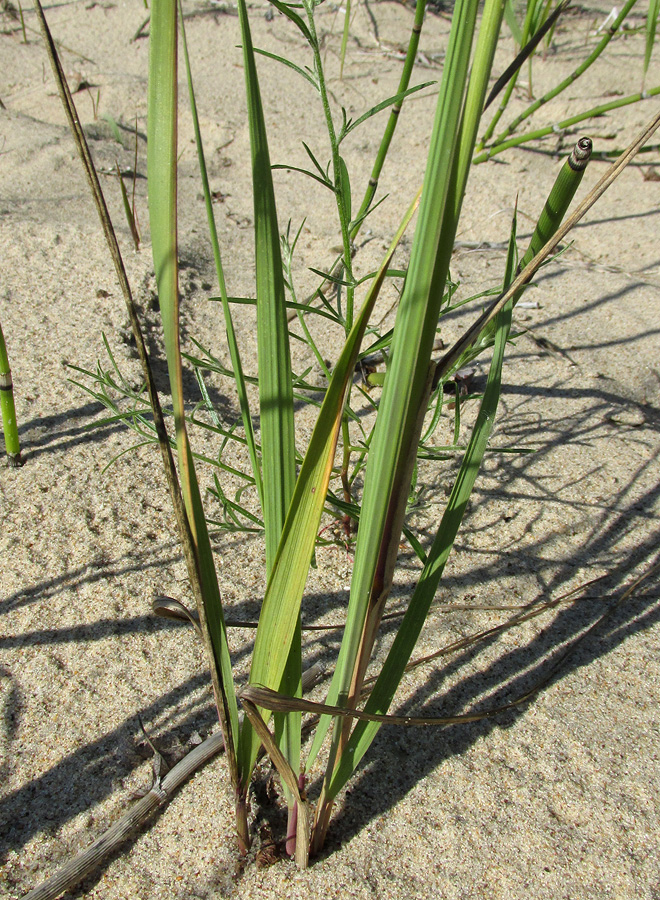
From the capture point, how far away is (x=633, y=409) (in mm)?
1528

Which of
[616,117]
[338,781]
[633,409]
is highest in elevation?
[616,117]

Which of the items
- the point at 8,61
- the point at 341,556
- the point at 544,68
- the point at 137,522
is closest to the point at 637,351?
the point at 341,556

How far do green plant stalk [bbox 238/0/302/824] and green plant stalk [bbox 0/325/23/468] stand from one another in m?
0.68

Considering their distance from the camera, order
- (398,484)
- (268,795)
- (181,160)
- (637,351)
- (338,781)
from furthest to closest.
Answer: (181,160) → (637,351) → (268,795) → (338,781) → (398,484)

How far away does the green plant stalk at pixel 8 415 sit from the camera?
3.76 feet

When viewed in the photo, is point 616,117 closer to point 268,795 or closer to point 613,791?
point 613,791

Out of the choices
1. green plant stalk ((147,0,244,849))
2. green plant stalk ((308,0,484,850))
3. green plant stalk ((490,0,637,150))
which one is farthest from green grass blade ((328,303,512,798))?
green plant stalk ((490,0,637,150))

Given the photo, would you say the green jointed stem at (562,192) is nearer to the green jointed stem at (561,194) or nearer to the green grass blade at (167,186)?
the green jointed stem at (561,194)

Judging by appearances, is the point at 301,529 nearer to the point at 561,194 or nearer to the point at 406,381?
the point at 406,381

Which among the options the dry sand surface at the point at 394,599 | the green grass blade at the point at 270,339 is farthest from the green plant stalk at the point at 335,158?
the dry sand surface at the point at 394,599

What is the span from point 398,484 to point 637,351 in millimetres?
1314

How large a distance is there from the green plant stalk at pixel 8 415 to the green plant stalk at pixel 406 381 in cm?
78

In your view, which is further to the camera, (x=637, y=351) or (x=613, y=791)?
(x=637, y=351)

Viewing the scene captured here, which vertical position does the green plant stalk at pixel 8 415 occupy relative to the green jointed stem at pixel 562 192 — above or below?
below
